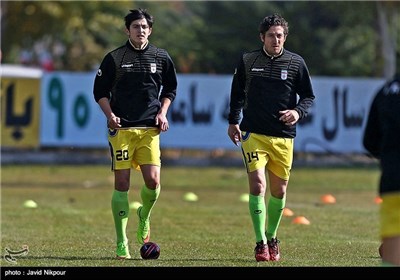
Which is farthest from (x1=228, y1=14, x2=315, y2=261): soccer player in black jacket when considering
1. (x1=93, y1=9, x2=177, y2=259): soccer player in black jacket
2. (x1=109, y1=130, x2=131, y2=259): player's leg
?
(x1=109, y1=130, x2=131, y2=259): player's leg

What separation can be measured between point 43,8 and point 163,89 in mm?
26097

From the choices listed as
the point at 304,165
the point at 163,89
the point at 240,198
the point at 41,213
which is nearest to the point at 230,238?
the point at 163,89

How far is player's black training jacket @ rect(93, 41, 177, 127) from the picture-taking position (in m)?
11.1

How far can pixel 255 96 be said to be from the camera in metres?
11.1

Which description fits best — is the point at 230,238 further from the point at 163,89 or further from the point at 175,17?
the point at 175,17

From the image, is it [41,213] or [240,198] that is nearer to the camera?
[41,213]

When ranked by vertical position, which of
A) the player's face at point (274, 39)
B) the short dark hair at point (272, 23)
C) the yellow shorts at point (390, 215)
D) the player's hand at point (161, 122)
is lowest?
the yellow shorts at point (390, 215)

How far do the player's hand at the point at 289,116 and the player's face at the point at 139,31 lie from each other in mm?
1555

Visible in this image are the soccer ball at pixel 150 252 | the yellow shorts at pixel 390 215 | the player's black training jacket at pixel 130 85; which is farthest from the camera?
the player's black training jacket at pixel 130 85

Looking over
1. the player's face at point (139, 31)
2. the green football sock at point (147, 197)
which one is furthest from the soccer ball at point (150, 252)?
the player's face at point (139, 31)

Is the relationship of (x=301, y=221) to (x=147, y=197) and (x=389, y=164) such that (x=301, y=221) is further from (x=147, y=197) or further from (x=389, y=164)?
(x=389, y=164)

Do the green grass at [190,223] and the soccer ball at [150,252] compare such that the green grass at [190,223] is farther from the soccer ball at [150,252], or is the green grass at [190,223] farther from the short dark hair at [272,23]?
the short dark hair at [272,23]

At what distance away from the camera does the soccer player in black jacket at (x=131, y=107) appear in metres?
11.0

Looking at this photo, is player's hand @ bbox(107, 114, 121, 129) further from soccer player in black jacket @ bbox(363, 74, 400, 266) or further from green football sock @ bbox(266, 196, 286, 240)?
soccer player in black jacket @ bbox(363, 74, 400, 266)
